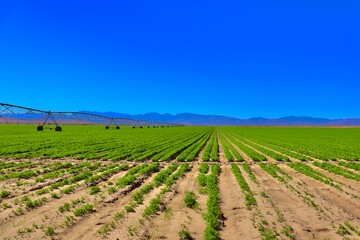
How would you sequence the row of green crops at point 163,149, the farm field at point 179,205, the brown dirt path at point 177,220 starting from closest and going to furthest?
1. the brown dirt path at point 177,220
2. the farm field at point 179,205
3. the row of green crops at point 163,149

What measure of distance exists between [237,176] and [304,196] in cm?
462

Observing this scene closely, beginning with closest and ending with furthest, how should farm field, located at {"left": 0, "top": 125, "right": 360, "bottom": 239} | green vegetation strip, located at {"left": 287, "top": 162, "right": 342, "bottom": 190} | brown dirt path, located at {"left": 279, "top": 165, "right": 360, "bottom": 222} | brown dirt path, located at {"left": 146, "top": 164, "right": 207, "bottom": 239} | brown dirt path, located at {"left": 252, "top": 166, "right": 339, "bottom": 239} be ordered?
brown dirt path, located at {"left": 146, "top": 164, "right": 207, "bottom": 239} → farm field, located at {"left": 0, "top": 125, "right": 360, "bottom": 239} → brown dirt path, located at {"left": 252, "top": 166, "right": 339, "bottom": 239} → brown dirt path, located at {"left": 279, "top": 165, "right": 360, "bottom": 222} → green vegetation strip, located at {"left": 287, "top": 162, "right": 342, "bottom": 190}

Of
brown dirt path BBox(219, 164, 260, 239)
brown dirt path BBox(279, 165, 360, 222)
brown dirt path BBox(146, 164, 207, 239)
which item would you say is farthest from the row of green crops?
brown dirt path BBox(146, 164, 207, 239)

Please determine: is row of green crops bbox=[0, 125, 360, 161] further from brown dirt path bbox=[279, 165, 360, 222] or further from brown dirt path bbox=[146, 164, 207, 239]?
brown dirt path bbox=[146, 164, 207, 239]

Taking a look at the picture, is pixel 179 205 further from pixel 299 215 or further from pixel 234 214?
pixel 299 215

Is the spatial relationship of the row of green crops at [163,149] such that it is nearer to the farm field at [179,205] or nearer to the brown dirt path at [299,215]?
the farm field at [179,205]

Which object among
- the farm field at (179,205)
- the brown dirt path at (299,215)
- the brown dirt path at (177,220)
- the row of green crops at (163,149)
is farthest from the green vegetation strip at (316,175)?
the brown dirt path at (177,220)

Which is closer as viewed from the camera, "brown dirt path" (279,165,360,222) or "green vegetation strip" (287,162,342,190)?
"brown dirt path" (279,165,360,222)

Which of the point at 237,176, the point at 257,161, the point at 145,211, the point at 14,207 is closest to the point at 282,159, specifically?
the point at 257,161

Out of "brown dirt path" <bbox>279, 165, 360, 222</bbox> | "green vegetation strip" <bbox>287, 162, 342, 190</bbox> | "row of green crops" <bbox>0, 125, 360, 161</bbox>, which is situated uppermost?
"row of green crops" <bbox>0, 125, 360, 161</bbox>

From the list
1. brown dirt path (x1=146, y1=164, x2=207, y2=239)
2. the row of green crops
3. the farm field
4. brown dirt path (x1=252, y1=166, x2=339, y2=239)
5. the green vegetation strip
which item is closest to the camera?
brown dirt path (x1=146, y1=164, x2=207, y2=239)

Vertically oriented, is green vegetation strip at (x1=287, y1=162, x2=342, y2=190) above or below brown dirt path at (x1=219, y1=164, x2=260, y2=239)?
→ above

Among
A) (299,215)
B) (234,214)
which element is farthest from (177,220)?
(299,215)

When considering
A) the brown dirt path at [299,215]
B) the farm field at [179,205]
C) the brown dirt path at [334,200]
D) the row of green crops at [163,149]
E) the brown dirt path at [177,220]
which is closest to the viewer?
the brown dirt path at [177,220]
